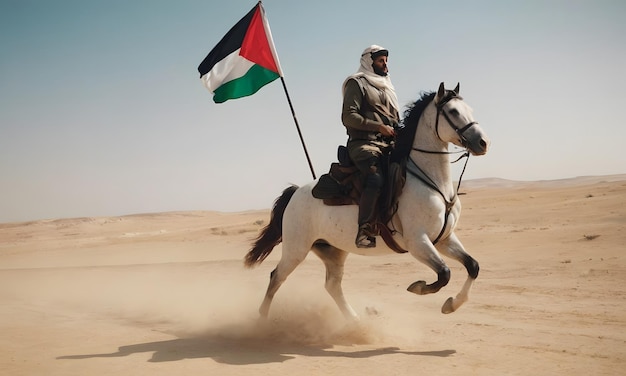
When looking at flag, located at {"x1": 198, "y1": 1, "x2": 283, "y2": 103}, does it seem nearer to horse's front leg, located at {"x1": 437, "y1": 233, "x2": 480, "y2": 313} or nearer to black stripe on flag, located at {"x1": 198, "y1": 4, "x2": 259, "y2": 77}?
black stripe on flag, located at {"x1": 198, "y1": 4, "x2": 259, "y2": 77}

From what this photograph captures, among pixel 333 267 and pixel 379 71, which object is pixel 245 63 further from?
pixel 333 267

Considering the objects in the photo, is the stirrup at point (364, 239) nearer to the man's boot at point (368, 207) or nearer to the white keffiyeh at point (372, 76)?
the man's boot at point (368, 207)

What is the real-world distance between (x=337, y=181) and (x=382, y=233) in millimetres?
965

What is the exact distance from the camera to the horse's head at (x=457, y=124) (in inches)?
237

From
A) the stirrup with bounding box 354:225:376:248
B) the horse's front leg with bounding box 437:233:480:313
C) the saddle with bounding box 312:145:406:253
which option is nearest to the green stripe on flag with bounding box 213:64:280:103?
the saddle with bounding box 312:145:406:253

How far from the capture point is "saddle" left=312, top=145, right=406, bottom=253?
6.53 meters

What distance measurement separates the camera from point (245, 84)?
9633mm

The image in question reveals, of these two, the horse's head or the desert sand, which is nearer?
the desert sand

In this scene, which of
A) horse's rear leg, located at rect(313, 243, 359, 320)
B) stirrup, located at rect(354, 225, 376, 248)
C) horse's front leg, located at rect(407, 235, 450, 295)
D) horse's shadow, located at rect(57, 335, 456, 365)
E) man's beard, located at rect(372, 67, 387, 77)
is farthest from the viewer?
horse's rear leg, located at rect(313, 243, 359, 320)

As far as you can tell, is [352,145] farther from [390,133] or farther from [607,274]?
[607,274]

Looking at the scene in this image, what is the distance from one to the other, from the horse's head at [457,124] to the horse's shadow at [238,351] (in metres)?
2.39

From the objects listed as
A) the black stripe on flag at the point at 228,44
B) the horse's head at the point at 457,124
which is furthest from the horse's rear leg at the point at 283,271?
the black stripe on flag at the point at 228,44

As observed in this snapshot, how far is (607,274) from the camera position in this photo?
36.0ft

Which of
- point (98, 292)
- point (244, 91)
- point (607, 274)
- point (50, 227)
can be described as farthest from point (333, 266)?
point (50, 227)
